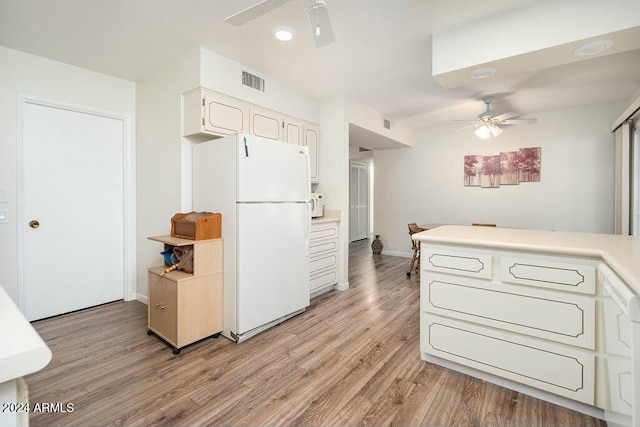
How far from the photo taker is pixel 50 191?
300 centimetres

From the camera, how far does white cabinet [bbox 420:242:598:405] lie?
1.66 m

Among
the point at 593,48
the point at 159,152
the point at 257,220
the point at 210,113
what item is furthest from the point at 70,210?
the point at 593,48

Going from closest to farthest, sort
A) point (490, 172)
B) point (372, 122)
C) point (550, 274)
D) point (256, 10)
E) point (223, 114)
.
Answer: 1. point (256, 10)
2. point (550, 274)
3. point (223, 114)
4. point (372, 122)
5. point (490, 172)

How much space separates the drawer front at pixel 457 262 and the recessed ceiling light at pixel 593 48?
→ 1591 millimetres

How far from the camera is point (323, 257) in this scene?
373 cm

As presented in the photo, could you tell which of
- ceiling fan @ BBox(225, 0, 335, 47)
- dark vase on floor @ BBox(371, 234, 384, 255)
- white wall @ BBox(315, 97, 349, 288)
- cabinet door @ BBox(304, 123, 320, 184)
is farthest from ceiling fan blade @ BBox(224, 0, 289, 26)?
dark vase on floor @ BBox(371, 234, 384, 255)

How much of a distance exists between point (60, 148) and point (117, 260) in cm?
131

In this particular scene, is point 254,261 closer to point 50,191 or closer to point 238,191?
point 238,191

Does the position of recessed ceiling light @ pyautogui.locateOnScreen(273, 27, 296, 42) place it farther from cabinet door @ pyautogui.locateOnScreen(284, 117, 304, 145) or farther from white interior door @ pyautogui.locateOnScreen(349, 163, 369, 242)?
white interior door @ pyautogui.locateOnScreen(349, 163, 369, 242)

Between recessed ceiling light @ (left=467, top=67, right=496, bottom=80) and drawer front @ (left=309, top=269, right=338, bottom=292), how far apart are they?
2578 mm

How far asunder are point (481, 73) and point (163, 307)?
321 cm

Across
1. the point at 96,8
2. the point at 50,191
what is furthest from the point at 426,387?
the point at 50,191

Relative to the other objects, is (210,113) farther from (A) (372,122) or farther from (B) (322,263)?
(A) (372,122)

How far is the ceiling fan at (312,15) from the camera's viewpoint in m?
1.52
